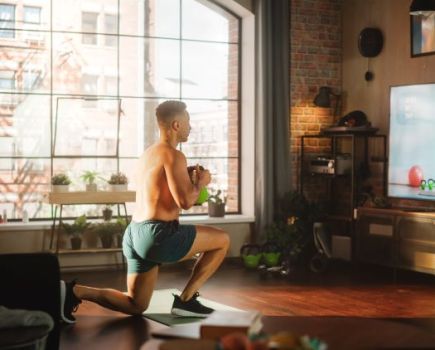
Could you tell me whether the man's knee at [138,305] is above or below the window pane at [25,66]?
below

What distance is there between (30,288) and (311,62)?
5.44 m

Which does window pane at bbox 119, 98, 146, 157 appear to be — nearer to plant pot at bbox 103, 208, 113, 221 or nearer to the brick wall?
plant pot at bbox 103, 208, 113, 221

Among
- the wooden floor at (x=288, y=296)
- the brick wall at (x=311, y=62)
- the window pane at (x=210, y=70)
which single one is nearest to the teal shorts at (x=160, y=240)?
the wooden floor at (x=288, y=296)

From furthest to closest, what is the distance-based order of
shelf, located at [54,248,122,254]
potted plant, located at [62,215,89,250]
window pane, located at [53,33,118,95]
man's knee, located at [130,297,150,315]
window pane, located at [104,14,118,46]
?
window pane, located at [104,14,118,46], window pane, located at [53,33,118,95], potted plant, located at [62,215,89,250], shelf, located at [54,248,122,254], man's knee, located at [130,297,150,315]

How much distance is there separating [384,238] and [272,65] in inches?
81.0

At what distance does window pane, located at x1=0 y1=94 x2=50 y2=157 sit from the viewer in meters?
7.08

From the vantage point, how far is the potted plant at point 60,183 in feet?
22.3

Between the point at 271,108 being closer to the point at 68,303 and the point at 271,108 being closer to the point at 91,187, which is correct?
the point at 91,187

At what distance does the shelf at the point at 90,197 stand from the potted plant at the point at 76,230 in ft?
0.91

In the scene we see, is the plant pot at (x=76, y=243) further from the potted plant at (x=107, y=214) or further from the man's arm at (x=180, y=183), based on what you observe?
the man's arm at (x=180, y=183)

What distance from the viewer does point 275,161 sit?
7719mm

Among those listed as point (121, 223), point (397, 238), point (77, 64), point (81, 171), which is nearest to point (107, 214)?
point (121, 223)

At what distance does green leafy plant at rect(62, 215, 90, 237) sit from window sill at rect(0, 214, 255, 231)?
0.54 ft

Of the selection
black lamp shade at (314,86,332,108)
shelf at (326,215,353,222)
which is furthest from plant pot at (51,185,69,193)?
black lamp shade at (314,86,332,108)
